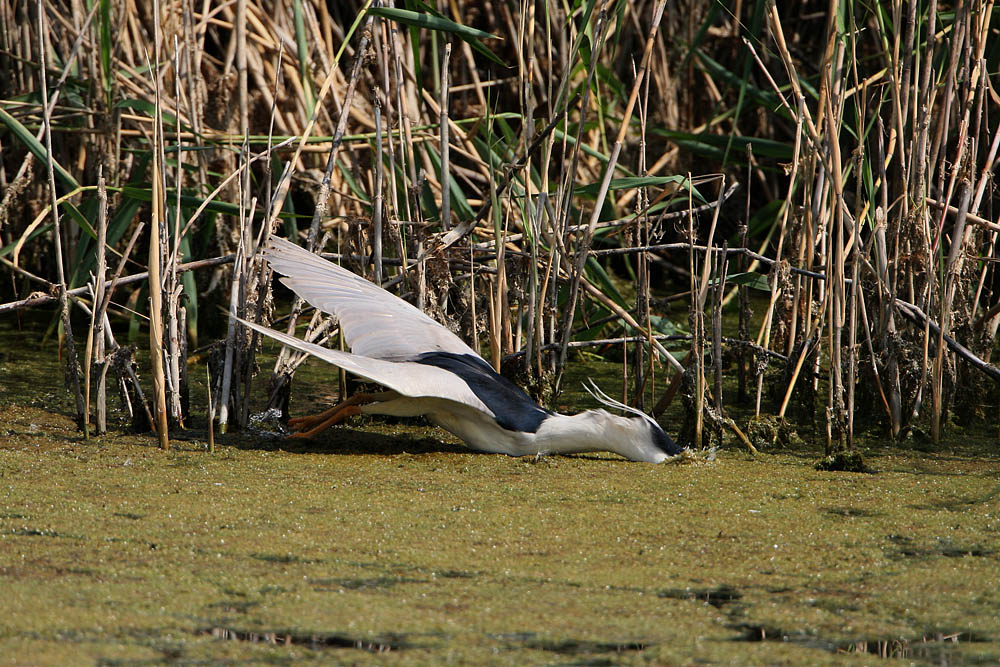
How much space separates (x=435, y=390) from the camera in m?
2.43

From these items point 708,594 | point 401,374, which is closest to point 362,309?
point 401,374

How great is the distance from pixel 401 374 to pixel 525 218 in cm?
69

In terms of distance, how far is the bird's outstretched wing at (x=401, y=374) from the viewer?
2363 mm

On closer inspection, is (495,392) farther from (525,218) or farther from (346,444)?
(525,218)

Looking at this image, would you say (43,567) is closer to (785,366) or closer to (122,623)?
(122,623)

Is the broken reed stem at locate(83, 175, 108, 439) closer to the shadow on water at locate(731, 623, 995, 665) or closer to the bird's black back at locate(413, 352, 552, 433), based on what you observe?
the bird's black back at locate(413, 352, 552, 433)

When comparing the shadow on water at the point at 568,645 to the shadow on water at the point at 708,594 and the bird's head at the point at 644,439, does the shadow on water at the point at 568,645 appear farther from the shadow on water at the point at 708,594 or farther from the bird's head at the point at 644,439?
the bird's head at the point at 644,439

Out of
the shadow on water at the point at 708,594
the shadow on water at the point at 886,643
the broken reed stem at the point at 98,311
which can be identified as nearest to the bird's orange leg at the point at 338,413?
the broken reed stem at the point at 98,311

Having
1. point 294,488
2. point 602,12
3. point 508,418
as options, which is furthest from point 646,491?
point 602,12

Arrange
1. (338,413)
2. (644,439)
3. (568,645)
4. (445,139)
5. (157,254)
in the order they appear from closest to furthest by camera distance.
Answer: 1. (568,645)
2. (157,254)
3. (644,439)
4. (338,413)
5. (445,139)

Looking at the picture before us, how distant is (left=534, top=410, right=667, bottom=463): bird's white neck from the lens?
2525 millimetres

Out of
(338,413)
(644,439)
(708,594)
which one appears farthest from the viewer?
(338,413)

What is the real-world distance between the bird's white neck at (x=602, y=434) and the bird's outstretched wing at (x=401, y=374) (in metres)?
0.15

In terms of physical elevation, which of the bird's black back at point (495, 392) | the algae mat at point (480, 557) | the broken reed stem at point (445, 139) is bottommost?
the algae mat at point (480, 557)
